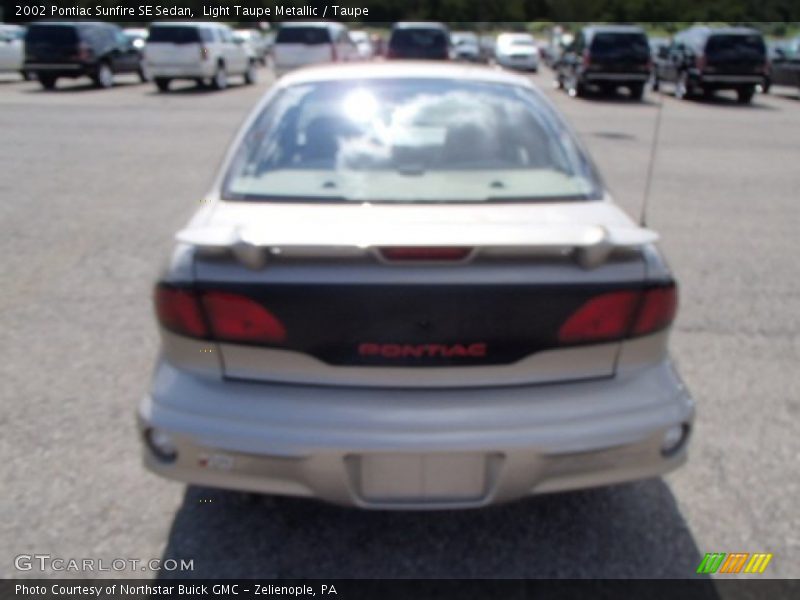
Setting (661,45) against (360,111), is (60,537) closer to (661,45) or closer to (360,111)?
(360,111)

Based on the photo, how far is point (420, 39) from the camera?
2455 cm

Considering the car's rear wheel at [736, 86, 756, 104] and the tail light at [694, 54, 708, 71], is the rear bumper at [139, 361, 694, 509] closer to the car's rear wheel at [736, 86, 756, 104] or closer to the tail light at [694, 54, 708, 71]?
the tail light at [694, 54, 708, 71]

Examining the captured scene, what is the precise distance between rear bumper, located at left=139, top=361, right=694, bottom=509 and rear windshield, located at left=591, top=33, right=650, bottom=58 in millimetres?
21258

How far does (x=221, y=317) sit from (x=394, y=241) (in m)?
0.61

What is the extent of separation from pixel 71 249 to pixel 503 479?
214 inches

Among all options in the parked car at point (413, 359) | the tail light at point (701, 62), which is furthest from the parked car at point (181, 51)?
the parked car at point (413, 359)

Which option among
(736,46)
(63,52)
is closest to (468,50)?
(736,46)

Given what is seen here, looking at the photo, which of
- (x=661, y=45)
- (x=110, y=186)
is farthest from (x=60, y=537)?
(x=661, y=45)

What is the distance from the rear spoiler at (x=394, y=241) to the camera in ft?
8.36

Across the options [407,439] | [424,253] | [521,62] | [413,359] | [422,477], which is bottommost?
[521,62]

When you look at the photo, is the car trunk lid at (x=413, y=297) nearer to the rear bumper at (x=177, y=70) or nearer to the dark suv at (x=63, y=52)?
the rear bumper at (x=177, y=70)

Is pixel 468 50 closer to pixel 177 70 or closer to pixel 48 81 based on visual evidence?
pixel 177 70

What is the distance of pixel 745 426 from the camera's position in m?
4.05

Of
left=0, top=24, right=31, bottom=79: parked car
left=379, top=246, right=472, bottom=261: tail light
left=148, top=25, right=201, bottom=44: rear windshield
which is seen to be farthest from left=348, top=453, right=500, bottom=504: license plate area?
left=0, top=24, right=31, bottom=79: parked car
